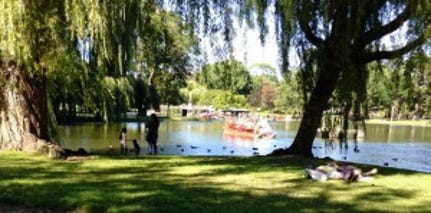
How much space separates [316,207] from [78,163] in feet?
18.8

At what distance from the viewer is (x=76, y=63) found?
13.4 metres

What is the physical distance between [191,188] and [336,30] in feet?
18.2

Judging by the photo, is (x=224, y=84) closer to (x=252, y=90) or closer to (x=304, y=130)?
(x=304, y=130)

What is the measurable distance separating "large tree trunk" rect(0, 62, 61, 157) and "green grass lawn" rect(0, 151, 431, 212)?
88 cm

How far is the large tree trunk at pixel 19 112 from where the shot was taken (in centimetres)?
1312

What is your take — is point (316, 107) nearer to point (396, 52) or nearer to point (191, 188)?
point (396, 52)

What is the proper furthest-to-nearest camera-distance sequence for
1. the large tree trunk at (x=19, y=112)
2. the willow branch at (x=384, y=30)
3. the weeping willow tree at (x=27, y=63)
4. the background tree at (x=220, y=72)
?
1. the background tree at (x=220, y=72)
2. the large tree trunk at (x=19, y=112)
3. the willow branch at (x=384, y=30)
4. the weeping willow tree at (x=27, y=63)

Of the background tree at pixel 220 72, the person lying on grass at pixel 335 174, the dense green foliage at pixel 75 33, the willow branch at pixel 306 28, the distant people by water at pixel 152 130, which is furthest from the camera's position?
the distant people by water at pixel 152 130

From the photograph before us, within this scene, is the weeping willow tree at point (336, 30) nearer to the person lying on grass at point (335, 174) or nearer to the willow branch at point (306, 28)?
the willow branch at point (306, 28)

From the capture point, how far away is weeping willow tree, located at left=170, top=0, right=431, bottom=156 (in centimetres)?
1233

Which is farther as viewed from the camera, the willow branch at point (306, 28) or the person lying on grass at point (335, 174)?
the willow branch at point (306, 28)

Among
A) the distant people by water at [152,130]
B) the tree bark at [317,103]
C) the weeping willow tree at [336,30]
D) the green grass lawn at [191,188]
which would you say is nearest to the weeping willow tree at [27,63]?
the green grass lawn at [191,188]

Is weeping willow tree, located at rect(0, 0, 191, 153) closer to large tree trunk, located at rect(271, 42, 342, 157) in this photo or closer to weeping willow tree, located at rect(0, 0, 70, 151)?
weeping willow tree, located at rect(0, 0, 70, 151)

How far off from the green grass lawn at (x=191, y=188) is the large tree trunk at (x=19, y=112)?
0.88 m
